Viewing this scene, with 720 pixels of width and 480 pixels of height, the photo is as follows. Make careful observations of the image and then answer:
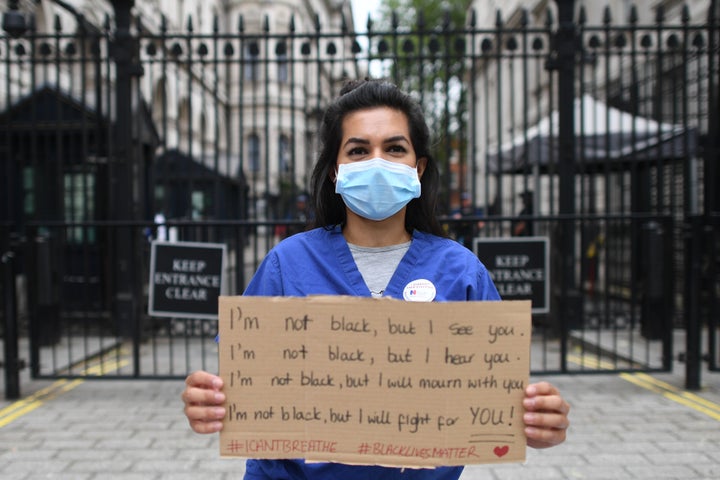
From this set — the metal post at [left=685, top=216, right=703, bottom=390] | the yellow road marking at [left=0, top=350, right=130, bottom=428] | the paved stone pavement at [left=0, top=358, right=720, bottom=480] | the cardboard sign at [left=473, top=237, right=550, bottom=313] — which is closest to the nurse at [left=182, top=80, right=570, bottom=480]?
the paved stone pavement at [left=0, top=358, right=720, bottom=480]

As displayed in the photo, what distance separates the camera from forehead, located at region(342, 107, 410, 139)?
6.24 ft

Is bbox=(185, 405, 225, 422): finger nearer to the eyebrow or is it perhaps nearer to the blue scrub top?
the blue scrub top

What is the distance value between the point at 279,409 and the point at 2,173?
1006 centimetres

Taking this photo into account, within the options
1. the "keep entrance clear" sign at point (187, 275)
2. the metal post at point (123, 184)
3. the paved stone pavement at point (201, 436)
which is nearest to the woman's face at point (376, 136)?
the paved stone pavement at point (201, 436)

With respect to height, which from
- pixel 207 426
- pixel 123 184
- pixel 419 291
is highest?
pixel 123 184

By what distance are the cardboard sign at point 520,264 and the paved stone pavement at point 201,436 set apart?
100 cm

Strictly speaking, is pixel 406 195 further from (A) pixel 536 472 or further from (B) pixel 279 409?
(A) pixel 536 472

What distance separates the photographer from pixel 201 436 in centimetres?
456

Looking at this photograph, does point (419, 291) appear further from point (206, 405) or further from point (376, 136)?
point (206, 405)

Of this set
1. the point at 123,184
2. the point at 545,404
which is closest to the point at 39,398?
the point at 123,184

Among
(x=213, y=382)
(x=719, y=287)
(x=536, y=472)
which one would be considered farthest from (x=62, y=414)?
(x=719, y=287)

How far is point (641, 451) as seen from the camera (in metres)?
4.17

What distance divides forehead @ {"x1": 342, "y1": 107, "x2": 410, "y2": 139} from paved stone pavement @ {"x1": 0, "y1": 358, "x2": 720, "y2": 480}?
104 inches

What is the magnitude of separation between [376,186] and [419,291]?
0.35 meters
